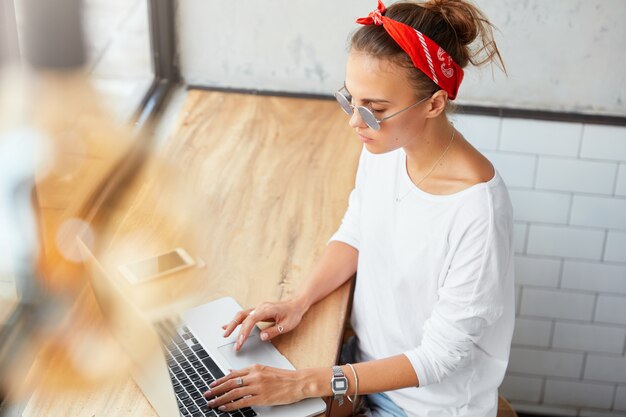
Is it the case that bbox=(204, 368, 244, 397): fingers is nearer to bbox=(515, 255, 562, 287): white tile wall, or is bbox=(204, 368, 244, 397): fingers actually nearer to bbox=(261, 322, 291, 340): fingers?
bbox=(261, 322, 291, 340): fingers

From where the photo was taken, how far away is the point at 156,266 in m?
1.87

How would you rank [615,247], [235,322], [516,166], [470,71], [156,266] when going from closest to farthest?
[235,322]
[156,266]
[470,71]
[516,166]
[615,247]

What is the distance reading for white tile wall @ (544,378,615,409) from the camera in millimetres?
3135

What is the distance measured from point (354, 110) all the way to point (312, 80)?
1.08 metres

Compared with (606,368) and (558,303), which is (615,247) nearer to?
(558,303)

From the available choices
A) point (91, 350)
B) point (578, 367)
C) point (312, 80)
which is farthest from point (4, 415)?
point (578, 367)

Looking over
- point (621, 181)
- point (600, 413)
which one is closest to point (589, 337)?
point (600, 413)

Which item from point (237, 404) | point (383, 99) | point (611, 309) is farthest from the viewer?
point (611, 309)

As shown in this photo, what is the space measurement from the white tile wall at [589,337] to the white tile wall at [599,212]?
1.43ft

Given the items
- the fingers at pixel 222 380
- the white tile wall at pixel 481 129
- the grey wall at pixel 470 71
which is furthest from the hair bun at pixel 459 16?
the white tile wall at pixel 481 129

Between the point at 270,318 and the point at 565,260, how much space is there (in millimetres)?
1520

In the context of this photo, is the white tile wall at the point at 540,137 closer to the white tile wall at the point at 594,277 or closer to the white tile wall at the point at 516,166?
the white tile wall at the point at 516,166

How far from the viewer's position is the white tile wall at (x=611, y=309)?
9.60 feet

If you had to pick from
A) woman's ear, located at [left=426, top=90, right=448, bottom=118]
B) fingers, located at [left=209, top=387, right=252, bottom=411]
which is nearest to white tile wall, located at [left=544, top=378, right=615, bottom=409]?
woman's ear, located at [left=426, top=90, right=448, bottom=118]
